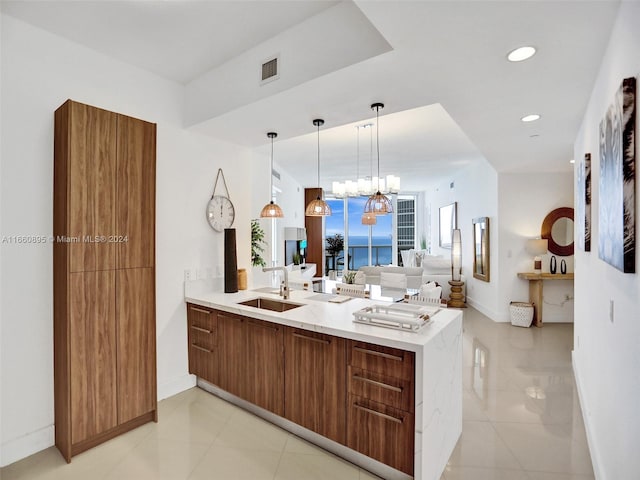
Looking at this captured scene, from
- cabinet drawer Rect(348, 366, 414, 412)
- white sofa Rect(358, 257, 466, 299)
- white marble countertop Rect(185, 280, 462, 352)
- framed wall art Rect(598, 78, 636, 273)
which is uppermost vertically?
framed wall art Rect(598, 78, 636, 273)

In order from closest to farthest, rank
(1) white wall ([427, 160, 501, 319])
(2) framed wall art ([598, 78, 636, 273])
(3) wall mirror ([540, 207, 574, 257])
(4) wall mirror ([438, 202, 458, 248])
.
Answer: (2) framed wall art ([598, 78, 636, 273])
(3) wall mirror ([540, 207, 574, 257])
(1) white wall ([427, 160, 501, 319])
(4) wall mirror ([438, 202, 458, 248])

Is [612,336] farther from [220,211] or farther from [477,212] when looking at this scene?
[477,212]

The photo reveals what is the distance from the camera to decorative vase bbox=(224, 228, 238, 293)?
3367 mm

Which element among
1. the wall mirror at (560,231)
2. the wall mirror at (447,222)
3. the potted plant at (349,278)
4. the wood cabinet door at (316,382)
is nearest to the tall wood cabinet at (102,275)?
the wood cabinet door at (316,382)

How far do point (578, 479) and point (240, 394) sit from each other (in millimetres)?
2323

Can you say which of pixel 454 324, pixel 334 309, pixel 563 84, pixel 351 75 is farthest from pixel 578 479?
pixel 351 75

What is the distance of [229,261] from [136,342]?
110 centimetres

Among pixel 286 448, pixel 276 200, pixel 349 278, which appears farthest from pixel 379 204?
pixel 276 200

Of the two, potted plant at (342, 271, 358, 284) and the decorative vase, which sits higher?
the decorative vase

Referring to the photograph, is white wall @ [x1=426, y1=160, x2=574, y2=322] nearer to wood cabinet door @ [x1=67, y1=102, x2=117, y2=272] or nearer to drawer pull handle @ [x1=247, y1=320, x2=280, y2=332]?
drawer pull handle @ [x1=247, y1=320, x2=280, y2=332]

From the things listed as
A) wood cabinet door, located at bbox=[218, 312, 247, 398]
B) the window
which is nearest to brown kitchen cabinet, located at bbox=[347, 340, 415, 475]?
wood cabinet door, located at bbox=[218, 312, 247, 398]

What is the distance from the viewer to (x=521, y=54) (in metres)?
1.91

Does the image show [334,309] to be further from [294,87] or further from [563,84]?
[563,84]

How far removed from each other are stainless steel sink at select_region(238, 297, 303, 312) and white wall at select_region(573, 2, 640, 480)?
2123mm
